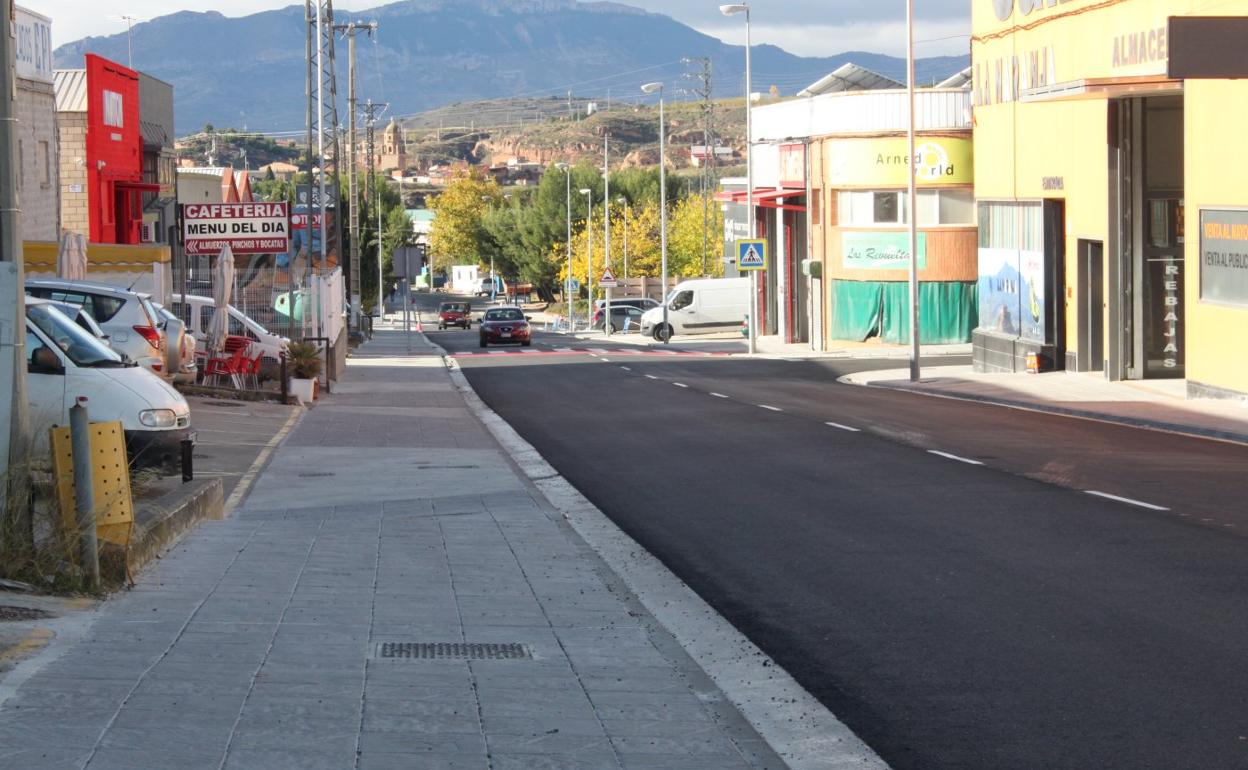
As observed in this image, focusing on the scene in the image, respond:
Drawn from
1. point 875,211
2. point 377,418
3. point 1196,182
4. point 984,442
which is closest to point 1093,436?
point 984,442

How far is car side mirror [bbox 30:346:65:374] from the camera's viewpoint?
1531 cm

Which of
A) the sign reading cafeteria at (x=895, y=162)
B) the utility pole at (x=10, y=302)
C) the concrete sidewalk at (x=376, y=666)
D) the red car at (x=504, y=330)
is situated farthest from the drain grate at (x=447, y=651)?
the red car at (x=504, y=330)

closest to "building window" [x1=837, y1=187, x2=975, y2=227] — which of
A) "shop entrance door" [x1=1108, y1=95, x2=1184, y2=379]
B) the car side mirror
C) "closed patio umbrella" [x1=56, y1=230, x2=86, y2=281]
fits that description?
"shop entrance door" [x1=1108, y1=95, x2=1184, y2=379]

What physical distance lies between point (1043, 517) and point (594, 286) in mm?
90481

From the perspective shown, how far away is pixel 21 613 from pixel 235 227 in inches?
911

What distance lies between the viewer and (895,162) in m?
51.4

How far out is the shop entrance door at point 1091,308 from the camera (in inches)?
1341

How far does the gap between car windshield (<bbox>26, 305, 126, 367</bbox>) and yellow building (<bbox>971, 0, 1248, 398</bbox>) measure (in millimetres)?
15287

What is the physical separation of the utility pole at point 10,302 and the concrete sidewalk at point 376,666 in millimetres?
1195

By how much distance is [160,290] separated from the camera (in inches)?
1204

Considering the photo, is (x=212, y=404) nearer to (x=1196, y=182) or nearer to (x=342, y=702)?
(x=1196, y=182)

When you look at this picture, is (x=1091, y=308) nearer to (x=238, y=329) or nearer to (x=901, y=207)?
(x=901, y=207)

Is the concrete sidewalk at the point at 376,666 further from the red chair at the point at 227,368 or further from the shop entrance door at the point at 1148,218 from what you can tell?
the shop entrance door at the point at 1148,218

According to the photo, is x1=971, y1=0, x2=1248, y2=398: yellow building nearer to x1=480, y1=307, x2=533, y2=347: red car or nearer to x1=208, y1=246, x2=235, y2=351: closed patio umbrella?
x1=208, y1=246, x2=235, y2=351: closed patio umbrella
